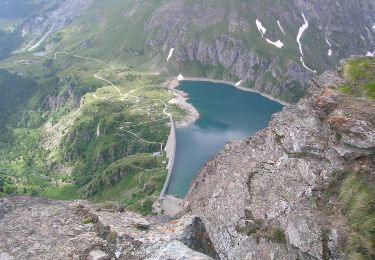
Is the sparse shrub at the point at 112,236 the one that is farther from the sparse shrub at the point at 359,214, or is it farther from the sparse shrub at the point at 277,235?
the sparse shrub at the point at 359,214

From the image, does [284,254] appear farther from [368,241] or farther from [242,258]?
[368,241]

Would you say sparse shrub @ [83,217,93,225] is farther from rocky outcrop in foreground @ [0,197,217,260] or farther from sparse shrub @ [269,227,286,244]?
sparse shrub @ [269,227,286,244]

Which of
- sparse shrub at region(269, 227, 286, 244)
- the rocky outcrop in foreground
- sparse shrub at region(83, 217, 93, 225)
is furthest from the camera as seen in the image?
sparse shrub at region(269, 227, 286, 244)

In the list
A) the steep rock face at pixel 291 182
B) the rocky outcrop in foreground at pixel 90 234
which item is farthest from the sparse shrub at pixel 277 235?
the rocky outcrop in foreground at pixel 90 234

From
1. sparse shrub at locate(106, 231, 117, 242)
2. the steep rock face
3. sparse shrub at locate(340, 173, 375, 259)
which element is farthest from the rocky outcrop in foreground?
sparse shrub at locate(340, 173, 375, 259)

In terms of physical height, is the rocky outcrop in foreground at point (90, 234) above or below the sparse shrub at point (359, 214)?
below

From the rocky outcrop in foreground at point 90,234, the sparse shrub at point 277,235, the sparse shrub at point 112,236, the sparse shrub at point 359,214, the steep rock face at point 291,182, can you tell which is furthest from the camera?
the sparse shrub at point 277,235
